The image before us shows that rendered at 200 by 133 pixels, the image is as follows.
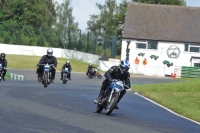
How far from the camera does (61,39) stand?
249ft

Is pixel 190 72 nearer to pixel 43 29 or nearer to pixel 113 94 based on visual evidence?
pixel 43 29

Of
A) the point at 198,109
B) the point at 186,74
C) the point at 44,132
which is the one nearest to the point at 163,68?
the point at 186,74

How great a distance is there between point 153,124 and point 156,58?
183ft

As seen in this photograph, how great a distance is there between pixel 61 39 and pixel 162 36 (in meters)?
11.6

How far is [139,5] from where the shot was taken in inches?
3024

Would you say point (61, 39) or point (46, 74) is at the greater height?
point (61, 39)

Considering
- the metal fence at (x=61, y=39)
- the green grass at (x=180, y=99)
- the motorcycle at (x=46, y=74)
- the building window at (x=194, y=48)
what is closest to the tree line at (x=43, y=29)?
the metal fence at (x=61, y=39)

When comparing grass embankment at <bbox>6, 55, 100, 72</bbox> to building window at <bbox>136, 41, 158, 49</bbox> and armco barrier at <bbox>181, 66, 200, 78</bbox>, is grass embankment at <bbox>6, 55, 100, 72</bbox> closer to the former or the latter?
building window at <bbox>136, 41, 158, 49</bbox>

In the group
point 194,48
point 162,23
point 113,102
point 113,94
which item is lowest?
point 113,102

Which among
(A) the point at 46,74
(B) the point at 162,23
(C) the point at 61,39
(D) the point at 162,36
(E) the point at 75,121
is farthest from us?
(C) the point at 61,39

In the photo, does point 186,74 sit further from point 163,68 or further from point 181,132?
point 181,132

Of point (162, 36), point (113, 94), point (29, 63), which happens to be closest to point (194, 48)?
point (162, 36)

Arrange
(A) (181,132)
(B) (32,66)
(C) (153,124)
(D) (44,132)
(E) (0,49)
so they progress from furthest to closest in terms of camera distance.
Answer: (E) (0,49) < (B) (32,66) < (C) (153,124) < (A) (181,132) < (D) (44,132)

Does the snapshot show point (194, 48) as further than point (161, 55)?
Yes
